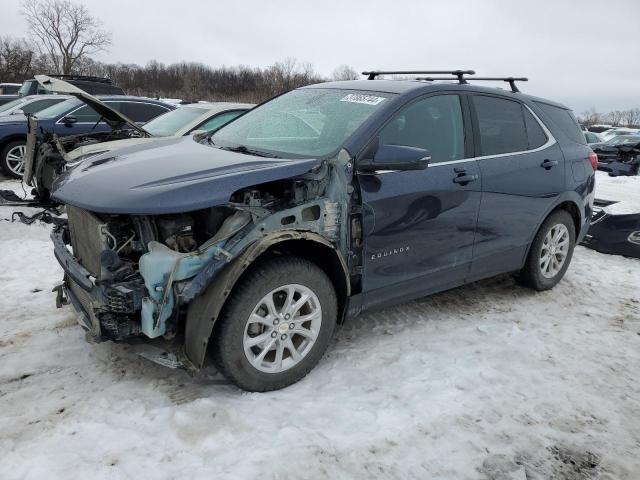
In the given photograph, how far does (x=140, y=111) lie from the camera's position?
9.53 metres

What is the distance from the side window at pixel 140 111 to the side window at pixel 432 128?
711 centimetres

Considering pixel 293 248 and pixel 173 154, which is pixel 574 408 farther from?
pixel 173 154

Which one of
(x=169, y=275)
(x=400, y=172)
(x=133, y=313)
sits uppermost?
(x=400, y=172)

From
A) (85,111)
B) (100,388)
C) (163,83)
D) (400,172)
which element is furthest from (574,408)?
(163,83)

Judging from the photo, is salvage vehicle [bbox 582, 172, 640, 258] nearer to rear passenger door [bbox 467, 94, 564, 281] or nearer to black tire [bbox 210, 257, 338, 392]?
rear passenger door [bbox 467, 94, 564, 281]

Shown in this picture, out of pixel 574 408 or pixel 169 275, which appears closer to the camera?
pixel 169 275

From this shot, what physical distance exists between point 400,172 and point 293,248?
2.92 feet

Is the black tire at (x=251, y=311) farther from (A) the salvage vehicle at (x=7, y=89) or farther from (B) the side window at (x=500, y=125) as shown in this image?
(A) the salvage vehicle at (x=7, y=89)

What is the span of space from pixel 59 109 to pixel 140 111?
1.42 metres

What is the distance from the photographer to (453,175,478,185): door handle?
3.73 m

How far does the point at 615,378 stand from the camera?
3.45 meters

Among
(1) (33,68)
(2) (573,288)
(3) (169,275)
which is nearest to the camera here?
(3) (169,275)

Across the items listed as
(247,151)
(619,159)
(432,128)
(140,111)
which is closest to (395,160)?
(432,128)

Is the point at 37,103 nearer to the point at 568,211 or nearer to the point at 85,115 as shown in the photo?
the point at 85,115
